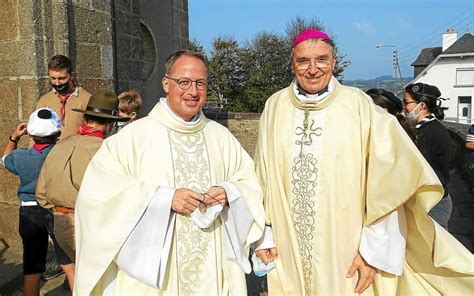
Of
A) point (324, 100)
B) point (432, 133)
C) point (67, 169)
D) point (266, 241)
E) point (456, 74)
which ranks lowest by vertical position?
point (266, 241)

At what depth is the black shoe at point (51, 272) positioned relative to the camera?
437 centimetres

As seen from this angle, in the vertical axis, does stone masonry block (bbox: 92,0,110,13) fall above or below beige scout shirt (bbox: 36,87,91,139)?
above

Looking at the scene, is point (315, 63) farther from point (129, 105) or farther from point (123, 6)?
point (123, 6)

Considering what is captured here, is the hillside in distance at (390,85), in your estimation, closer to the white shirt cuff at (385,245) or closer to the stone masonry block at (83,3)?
the white shirt cuff at (385,245)

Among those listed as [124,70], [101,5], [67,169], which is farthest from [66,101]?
[124,70]

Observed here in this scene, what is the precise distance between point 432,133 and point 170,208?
2.26m

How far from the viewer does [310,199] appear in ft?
8.49

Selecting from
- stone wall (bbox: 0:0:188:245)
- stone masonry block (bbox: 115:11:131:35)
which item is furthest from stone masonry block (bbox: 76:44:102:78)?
stone masonry block (bbox: 115:11:131:35)

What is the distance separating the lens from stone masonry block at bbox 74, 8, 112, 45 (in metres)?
4.99

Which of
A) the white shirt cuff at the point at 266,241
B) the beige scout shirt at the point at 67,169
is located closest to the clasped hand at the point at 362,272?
the white shirt cuff at the point at 266,241

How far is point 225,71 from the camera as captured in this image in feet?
86.1

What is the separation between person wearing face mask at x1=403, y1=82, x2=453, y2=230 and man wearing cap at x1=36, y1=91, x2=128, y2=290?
2220 millimetres

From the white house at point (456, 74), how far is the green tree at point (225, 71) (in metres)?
24.4

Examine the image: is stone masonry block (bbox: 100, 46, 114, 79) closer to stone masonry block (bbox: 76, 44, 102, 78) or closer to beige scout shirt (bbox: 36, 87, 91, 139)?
stone masonry block (bbox: 76, 44, 102, 78)
